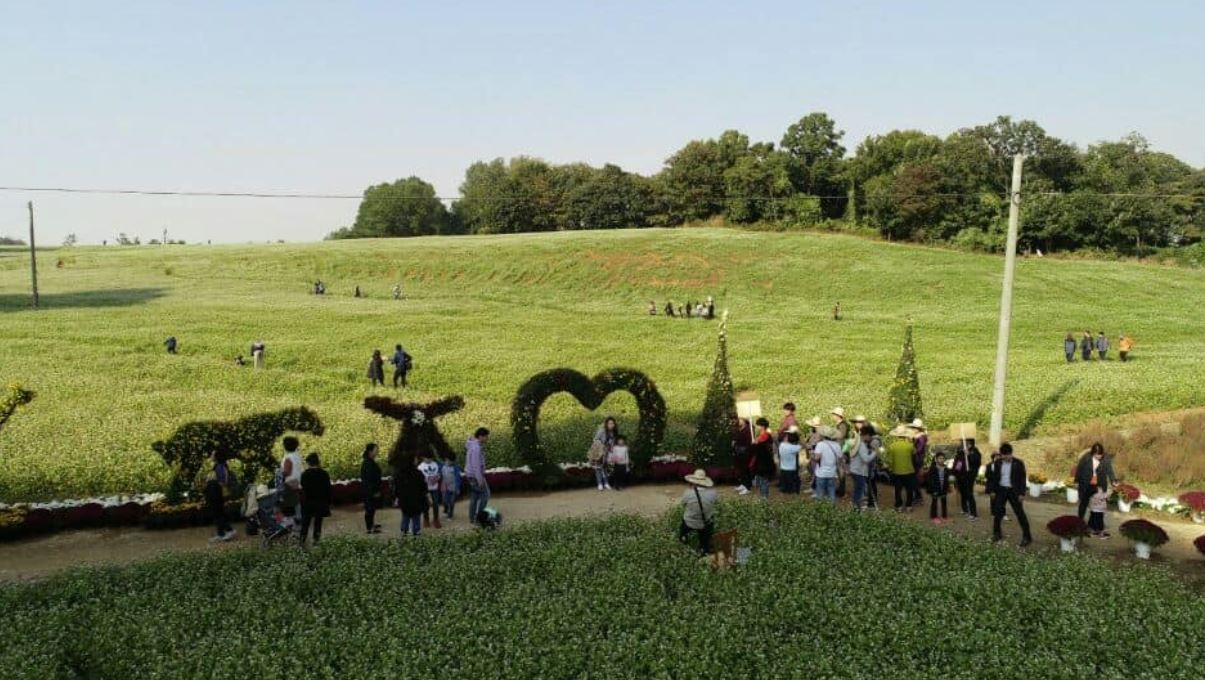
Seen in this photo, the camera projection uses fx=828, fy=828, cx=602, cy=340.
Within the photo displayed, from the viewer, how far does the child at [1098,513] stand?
17922 millimetres

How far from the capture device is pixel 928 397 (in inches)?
1328

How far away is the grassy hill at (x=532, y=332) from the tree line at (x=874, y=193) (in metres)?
8.73

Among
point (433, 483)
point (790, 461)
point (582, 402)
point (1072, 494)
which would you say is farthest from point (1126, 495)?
point (433, 483)

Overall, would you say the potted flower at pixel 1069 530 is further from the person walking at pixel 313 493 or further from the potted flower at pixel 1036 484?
the person walking at pixel 313 493

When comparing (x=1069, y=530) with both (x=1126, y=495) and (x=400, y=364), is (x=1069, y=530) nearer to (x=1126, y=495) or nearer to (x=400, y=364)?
(x=1126, y=495)

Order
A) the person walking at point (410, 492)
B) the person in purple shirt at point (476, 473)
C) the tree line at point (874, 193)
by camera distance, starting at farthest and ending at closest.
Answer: the tree line at point (874, 193), the person in purple shirt at point (476, 473), the person walking at point (410, 492)

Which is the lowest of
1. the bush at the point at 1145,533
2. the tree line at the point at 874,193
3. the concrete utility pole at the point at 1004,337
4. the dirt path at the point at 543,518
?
the dirt path at the point at 543,518

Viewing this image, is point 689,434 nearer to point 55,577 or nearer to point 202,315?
point 55,577

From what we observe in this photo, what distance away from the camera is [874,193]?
9306 cm

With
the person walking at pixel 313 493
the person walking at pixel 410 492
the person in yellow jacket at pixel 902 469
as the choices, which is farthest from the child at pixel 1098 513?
the person walking at pixel 313 493

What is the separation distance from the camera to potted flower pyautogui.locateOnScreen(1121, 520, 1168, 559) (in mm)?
16234

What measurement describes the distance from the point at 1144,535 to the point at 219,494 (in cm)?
1868

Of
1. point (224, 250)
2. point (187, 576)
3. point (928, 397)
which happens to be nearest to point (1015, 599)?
point (187, 576)

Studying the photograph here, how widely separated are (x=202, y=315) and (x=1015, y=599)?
49.4 meters
